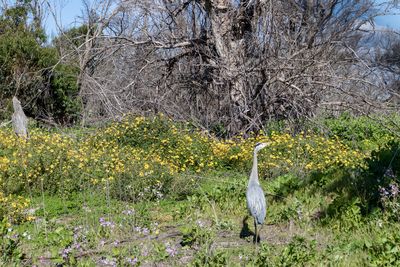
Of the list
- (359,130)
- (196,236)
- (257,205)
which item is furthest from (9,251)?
(359,130)

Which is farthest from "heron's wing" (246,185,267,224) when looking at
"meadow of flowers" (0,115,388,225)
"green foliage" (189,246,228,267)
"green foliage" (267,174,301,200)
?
"meadow of flowers" (0,115,388,225)

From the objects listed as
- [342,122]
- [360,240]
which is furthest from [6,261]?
[342,122]

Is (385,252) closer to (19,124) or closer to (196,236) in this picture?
A: (196,236)

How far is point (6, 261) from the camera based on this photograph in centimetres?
419

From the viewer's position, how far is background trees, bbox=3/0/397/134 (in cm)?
1216

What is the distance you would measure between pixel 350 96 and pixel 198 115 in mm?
3445

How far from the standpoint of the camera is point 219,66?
12367 mm

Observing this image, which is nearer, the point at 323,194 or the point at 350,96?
the point at 323,194

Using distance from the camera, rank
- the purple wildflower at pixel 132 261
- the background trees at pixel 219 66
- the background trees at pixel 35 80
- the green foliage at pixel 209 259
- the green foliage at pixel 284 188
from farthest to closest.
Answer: the background trees at pixel 35 80 → the background trees at pixel 219 66 → the green foliage at pixel 284 188 → the green foliage at pixel 209 259 → the purple wildflower at pixel 132 261

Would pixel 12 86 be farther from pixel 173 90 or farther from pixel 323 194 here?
pixel 323 194

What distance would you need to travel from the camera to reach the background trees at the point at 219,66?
1216 cm

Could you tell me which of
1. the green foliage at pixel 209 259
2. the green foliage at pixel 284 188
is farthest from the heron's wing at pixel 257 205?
the green foliage at pixel 284 188

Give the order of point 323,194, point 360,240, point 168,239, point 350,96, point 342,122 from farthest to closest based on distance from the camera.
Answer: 1. point 342,122
2. point 350,96
3. point 323,194
4. point 168,239
5. point 360,240

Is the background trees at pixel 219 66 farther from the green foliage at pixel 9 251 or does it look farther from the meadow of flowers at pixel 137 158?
the green foliage at pixel 9 251
